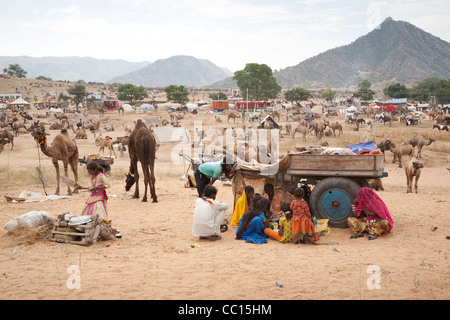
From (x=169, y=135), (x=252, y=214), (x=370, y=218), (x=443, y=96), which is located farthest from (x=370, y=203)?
(x=443, y=96)

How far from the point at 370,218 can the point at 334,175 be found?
3.61 ft

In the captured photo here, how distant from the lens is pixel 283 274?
5586 millimetres

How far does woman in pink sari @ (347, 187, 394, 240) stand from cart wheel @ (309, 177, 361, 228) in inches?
14.3

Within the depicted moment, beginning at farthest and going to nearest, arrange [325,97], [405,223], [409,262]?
[325,97] < [405,223] < [409,262]

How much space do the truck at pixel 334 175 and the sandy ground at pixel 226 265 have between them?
0.47 m

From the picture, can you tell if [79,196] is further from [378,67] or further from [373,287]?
[378,67]

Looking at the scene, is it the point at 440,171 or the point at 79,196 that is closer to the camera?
the point at 79,196

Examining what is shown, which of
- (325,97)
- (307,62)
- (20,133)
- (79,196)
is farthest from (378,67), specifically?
(79,196)

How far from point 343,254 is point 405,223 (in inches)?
107

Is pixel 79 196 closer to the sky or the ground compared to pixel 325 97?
closer to the ground

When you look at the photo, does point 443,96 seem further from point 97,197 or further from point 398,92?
point 97,197

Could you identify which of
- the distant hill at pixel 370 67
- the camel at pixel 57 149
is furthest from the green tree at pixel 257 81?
the distant hill at pixel 370 67

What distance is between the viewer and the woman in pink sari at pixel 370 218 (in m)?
7.35

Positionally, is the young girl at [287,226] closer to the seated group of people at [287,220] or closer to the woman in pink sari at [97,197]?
the seated group of people at [287,220]
